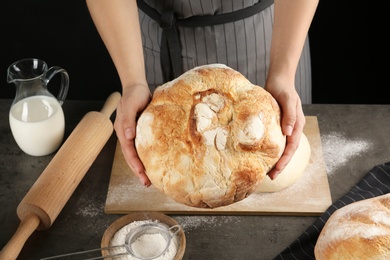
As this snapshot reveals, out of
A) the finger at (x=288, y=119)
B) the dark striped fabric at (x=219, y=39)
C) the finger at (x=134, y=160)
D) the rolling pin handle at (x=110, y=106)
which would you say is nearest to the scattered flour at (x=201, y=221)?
the finger at (x=134, y=160)

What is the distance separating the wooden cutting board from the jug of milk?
9.9 inches

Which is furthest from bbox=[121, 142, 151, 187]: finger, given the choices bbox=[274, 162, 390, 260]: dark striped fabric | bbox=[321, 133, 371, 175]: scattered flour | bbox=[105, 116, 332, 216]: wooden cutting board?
bbox=[321, 133, 371, 175]: scattered flour

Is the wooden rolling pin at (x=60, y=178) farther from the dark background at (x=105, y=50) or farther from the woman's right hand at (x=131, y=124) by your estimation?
the dark background at (x=105, y=50)

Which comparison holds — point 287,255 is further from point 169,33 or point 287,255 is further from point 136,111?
point 169,33

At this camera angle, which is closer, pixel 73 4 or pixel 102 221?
pixel 102 221

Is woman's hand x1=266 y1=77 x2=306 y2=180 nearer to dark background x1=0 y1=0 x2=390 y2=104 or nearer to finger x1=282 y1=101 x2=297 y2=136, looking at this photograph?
finger x1=282 y1=101 x2=297 y2=136

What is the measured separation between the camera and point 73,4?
3088 millimetres

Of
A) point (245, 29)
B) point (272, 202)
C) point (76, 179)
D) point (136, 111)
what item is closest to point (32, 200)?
point (76, 179)

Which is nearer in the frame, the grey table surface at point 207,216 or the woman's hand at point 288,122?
the woman's hand at point 288,122

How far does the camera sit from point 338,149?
213 cm

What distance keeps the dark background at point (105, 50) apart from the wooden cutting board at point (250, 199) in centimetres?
127

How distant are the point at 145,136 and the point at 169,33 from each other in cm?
74

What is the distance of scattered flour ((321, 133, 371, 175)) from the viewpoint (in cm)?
208

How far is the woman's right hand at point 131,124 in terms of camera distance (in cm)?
164
